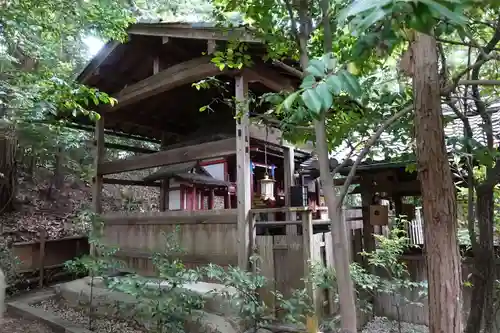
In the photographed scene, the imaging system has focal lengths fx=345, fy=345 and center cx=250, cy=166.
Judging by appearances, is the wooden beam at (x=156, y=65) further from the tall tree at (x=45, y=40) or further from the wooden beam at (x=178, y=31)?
the tall tree at (x=45, y=40)

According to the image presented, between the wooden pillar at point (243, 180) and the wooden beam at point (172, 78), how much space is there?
460mm

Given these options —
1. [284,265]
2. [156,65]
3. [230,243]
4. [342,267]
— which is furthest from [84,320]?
[342,267]

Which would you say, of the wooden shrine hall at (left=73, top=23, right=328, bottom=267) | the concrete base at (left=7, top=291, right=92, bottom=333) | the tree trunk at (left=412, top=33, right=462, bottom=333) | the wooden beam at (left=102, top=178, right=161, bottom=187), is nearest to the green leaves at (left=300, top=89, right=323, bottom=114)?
the tree trunk at (left=412, top=33, right=462, bottom=333)

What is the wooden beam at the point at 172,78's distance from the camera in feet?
17.3

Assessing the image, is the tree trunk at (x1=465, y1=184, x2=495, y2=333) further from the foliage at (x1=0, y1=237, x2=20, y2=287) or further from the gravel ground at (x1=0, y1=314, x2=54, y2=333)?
the foliage at (x1=0, y1=237, x2=20, y2=287)

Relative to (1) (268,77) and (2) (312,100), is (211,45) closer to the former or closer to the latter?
(1) (268,77)

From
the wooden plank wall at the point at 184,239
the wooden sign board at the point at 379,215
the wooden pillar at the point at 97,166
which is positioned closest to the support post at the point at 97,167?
the wooden pillar at the point at 97,166

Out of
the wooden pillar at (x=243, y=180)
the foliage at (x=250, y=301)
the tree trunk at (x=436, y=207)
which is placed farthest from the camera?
the wooden pillar at (x=243, y=180)

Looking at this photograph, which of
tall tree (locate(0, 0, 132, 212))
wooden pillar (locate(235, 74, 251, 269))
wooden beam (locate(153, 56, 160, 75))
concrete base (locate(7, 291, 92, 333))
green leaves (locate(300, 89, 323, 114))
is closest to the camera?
green leaves (locate(300, 89, 323, 114))

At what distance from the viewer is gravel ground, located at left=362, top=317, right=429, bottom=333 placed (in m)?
5.12

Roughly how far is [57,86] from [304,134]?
11.6 feet

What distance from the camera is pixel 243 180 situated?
480cm

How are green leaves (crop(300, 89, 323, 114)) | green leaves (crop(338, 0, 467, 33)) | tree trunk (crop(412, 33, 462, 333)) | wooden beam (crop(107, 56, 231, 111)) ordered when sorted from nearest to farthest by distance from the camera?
green leaves (crop(338, 0, 467, 33)), green leaves (crop(300, 89, 323, 114)), tree trunk (crop(412, 33, 462, 333)), wooden beam (crop(107, 56, 231, 111))

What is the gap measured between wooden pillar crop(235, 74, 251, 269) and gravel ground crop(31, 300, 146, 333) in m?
1.79
